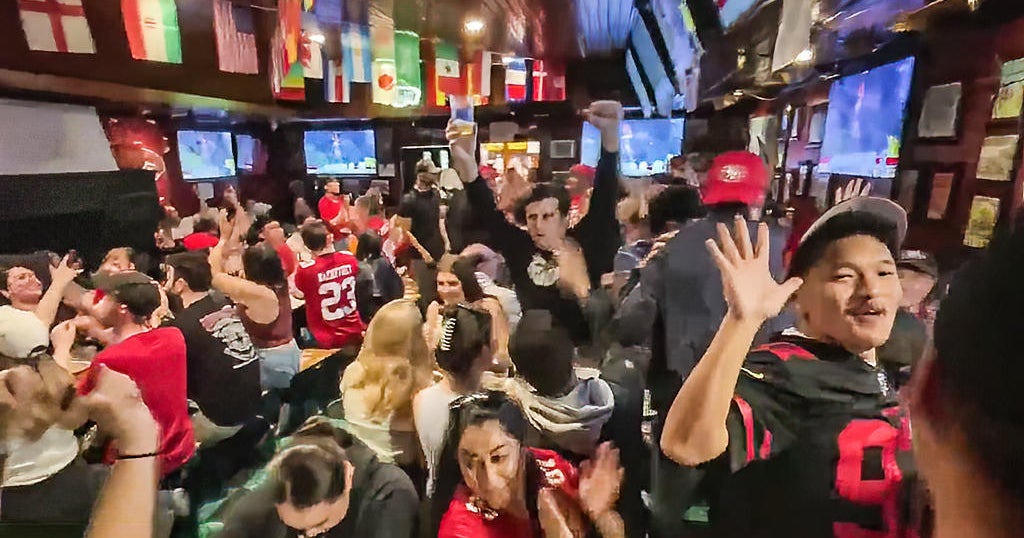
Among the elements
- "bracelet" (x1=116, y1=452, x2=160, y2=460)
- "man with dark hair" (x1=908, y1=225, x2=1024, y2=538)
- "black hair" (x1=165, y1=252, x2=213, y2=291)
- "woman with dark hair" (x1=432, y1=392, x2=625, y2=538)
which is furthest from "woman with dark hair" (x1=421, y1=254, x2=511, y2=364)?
"man with dark hair" (x1=908, y1=225, x2=1024, y2=538)

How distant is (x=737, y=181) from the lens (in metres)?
1.17

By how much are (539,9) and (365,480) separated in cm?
92

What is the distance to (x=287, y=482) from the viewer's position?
1.34 meters

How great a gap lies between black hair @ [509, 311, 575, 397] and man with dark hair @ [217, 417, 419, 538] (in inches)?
12.4

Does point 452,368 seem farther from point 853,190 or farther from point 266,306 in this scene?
point 853,190

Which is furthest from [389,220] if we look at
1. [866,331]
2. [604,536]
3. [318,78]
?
[866,331]

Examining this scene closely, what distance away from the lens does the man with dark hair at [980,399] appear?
741mm

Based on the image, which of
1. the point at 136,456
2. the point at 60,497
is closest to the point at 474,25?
the point at 136,456

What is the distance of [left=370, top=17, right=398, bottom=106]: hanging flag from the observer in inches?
51.8

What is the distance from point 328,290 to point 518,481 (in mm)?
511

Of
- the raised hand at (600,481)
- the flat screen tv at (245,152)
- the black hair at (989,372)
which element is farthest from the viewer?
the flat screen tv at (245,152)

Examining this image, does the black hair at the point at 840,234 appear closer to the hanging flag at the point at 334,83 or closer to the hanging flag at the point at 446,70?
the hanging flag at the point at 446,70

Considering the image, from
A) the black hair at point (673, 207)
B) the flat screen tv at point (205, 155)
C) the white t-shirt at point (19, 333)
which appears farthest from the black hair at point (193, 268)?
the black hair at point (673, 207)

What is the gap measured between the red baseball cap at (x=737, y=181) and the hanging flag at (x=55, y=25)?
1167 mm
